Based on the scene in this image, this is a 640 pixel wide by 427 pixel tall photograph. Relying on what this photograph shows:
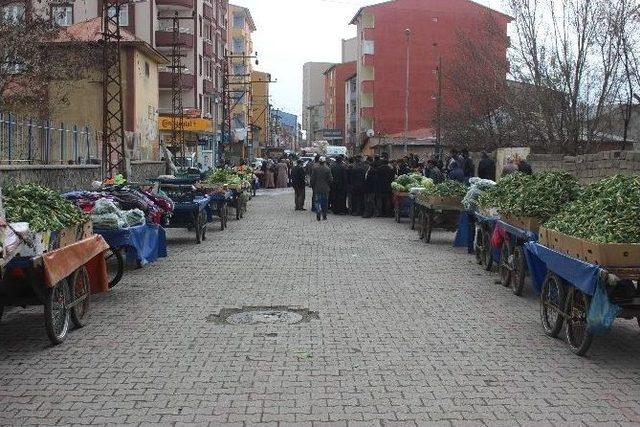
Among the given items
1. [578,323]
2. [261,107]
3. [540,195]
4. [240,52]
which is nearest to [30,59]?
[540,195]

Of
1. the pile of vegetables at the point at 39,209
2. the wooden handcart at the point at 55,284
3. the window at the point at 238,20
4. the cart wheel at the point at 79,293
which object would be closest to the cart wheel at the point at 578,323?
the wooden handcart at the point at 55,284

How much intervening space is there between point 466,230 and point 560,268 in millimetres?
7917

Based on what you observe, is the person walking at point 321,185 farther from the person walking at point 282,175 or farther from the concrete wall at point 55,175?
the person walking at point 282,175

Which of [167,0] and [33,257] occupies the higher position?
[167,0]

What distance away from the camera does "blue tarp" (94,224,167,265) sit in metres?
10.5

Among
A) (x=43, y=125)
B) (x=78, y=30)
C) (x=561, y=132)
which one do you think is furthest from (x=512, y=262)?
(x=78, y=30)

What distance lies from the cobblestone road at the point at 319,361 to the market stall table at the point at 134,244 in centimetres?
40

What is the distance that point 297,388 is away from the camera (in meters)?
6.08

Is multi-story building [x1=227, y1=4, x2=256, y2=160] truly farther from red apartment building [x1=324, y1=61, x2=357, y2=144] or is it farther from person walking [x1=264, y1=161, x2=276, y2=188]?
person walking [x1=264, y1=161, x2=276, y2=188]

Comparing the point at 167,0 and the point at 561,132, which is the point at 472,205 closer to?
the point at 561,132

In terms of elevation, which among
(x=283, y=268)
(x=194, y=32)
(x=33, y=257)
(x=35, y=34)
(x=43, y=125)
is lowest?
(x=283, y=268)

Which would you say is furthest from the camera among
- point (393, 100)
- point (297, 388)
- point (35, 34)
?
point (393, 100)

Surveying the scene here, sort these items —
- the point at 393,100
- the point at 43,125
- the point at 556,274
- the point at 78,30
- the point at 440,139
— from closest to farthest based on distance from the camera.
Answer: the point at 556,274
the point at 43,125
the point at 78,30
the point at 440,139
the point at 393,100

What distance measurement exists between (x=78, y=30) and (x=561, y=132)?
65.8 ft
